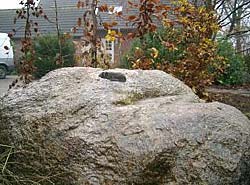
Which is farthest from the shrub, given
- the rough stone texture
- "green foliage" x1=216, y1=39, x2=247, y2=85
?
"green foliage" x1=216, y1=39, x2=247, y2=85

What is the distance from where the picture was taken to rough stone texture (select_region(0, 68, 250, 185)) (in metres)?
3.19

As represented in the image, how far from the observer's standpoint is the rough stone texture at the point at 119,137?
3.19 metres

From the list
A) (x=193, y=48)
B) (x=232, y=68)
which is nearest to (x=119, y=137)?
(x=193, y=48)

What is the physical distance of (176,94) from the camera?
4.00m

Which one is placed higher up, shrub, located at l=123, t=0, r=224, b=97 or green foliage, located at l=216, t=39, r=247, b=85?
shrub, located at l=123, t=0, r=224, b=97

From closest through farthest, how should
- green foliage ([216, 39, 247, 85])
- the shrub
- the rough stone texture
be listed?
the rough stone texture < the shrub < green foliage ([216, 39, 247, 85])

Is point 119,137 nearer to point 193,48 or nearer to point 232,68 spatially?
point 193,48

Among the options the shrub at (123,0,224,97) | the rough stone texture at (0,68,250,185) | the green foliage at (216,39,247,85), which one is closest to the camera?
the rough stone texture at (0,68,250,185)

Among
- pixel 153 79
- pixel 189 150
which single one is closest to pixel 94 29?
pixel 153 79

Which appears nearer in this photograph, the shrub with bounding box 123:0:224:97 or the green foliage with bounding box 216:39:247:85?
the shrub with bounding box 123:0:224:97

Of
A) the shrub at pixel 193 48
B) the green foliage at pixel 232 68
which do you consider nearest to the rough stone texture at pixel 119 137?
the shrub at pixel 193 48

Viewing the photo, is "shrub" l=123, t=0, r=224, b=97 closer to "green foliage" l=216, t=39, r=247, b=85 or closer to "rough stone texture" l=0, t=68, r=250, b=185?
"rough stone texture" l=0, t=68, r=250, b=185

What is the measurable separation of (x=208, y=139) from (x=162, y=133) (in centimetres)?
33

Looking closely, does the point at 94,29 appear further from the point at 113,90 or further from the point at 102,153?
the point at 102,153
